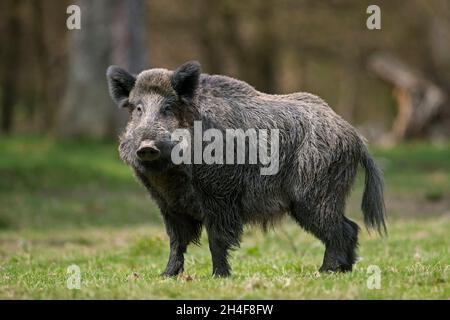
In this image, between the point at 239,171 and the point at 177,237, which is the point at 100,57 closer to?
the point at 177,237

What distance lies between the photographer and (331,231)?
9656mm

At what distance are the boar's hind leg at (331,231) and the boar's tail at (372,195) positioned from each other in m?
0.49

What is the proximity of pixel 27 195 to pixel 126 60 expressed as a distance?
6.21m

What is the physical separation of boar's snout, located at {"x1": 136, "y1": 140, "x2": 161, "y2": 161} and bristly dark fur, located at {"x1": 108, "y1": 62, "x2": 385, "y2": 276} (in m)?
0.19

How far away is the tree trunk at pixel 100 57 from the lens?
2503 cm

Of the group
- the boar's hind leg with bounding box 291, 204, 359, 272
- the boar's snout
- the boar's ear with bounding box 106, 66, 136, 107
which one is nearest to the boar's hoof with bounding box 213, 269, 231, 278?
the boar's hind leg with bounding box 291, 204, 359, 272

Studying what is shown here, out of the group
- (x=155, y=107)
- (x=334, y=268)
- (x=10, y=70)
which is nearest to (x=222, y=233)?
(x=334, y=268)

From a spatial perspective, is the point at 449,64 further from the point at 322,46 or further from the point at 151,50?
the point at 151,50

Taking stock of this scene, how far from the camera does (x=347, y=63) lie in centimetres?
4306

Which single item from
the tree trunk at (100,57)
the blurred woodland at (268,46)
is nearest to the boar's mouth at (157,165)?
the tree trunk at (100,57)

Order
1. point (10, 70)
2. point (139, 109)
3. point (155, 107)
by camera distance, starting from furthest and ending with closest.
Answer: point (10, 70) < point (139, 109) < point (155, 107)

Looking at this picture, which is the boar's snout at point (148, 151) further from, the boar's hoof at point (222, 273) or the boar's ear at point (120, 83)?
the boar's hoof at point (222, 273)

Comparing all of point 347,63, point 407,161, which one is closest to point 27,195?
point 407,161

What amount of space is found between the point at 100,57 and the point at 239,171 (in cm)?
1660
